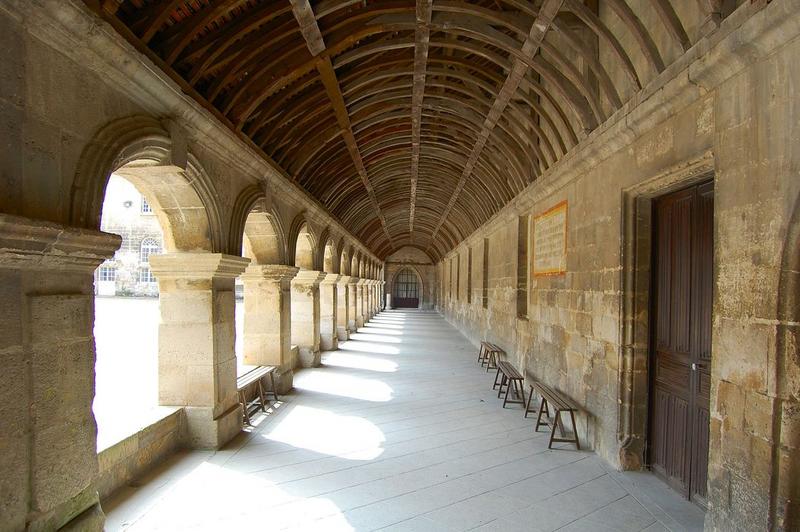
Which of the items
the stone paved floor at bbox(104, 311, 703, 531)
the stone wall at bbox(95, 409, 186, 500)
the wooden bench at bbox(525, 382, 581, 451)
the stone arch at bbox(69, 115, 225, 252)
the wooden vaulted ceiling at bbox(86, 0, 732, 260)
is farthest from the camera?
the wooden bench at bbox(525, 382, 581, 451)

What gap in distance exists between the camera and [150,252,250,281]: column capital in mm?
4148

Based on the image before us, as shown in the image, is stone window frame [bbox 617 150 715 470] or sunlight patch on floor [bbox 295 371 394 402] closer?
stone window frame [bbox 617 150 715 470]

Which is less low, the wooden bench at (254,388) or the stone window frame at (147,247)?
the stone window frame at (147,247)

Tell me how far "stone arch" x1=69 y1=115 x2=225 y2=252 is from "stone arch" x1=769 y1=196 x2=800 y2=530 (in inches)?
136

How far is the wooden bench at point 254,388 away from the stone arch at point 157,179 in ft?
5.41

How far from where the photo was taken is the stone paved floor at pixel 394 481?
9.65ft

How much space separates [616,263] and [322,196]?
5570 millimetres

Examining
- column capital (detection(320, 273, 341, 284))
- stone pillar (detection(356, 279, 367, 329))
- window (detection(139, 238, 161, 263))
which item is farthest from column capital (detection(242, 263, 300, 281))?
window (detection(139, 238, 161, 263))

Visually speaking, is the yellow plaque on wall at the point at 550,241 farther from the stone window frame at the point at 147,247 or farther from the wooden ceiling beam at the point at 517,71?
the stone window frame at the point at 147,247

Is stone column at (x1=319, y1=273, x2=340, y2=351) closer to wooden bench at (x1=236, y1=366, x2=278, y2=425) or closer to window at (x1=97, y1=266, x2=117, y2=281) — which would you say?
wooden bench at (x1=236, y1=366, x2=278, y2=425)

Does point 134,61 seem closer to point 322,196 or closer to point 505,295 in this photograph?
point 322,196

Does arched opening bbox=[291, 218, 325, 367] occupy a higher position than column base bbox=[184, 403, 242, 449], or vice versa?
arched opening bbox=[291, 218, 325, 367]

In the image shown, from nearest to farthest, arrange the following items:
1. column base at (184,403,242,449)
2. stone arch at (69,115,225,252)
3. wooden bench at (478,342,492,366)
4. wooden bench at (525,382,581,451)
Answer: stone arch at (69,115,225,252) → column base at (184,403,242,449) → wooden bench at (525,382,581,451) → wooden bench at (478,342,492,366)

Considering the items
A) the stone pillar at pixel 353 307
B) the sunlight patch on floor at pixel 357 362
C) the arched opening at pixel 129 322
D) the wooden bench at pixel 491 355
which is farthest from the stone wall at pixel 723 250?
the stone pillar at pixel 353 307
